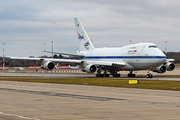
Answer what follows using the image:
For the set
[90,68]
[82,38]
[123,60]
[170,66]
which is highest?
[82,38]

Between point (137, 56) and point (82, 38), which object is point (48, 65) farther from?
point (137, 56)

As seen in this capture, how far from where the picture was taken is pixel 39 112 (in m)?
14.6

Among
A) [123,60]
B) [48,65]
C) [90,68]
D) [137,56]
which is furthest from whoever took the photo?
[48,65]

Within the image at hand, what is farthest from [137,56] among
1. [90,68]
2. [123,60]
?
[90,68]

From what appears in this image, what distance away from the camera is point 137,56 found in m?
53.9

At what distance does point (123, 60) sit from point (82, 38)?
48.9ft

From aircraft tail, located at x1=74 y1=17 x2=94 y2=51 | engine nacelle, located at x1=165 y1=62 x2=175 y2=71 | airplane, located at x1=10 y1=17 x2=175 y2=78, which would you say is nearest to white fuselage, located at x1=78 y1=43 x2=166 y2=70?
airplane, located at x1=10 y1=17 x2=175 y2=78

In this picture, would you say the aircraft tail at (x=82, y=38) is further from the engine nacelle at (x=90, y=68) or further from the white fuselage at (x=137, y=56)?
the engine nacelle at (x=90, y=68)

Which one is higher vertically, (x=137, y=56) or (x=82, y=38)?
(x=82, y=38)

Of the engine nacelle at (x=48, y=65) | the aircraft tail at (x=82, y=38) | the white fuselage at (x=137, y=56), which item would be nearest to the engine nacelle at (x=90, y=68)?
the white fuselage at (x=137, y=56)

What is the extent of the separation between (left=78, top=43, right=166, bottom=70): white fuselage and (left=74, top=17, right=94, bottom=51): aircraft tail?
6.20m

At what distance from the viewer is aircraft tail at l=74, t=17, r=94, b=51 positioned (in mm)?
67312

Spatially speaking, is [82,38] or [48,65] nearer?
[48,65]

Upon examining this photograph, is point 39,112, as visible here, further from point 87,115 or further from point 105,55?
point 105,55
